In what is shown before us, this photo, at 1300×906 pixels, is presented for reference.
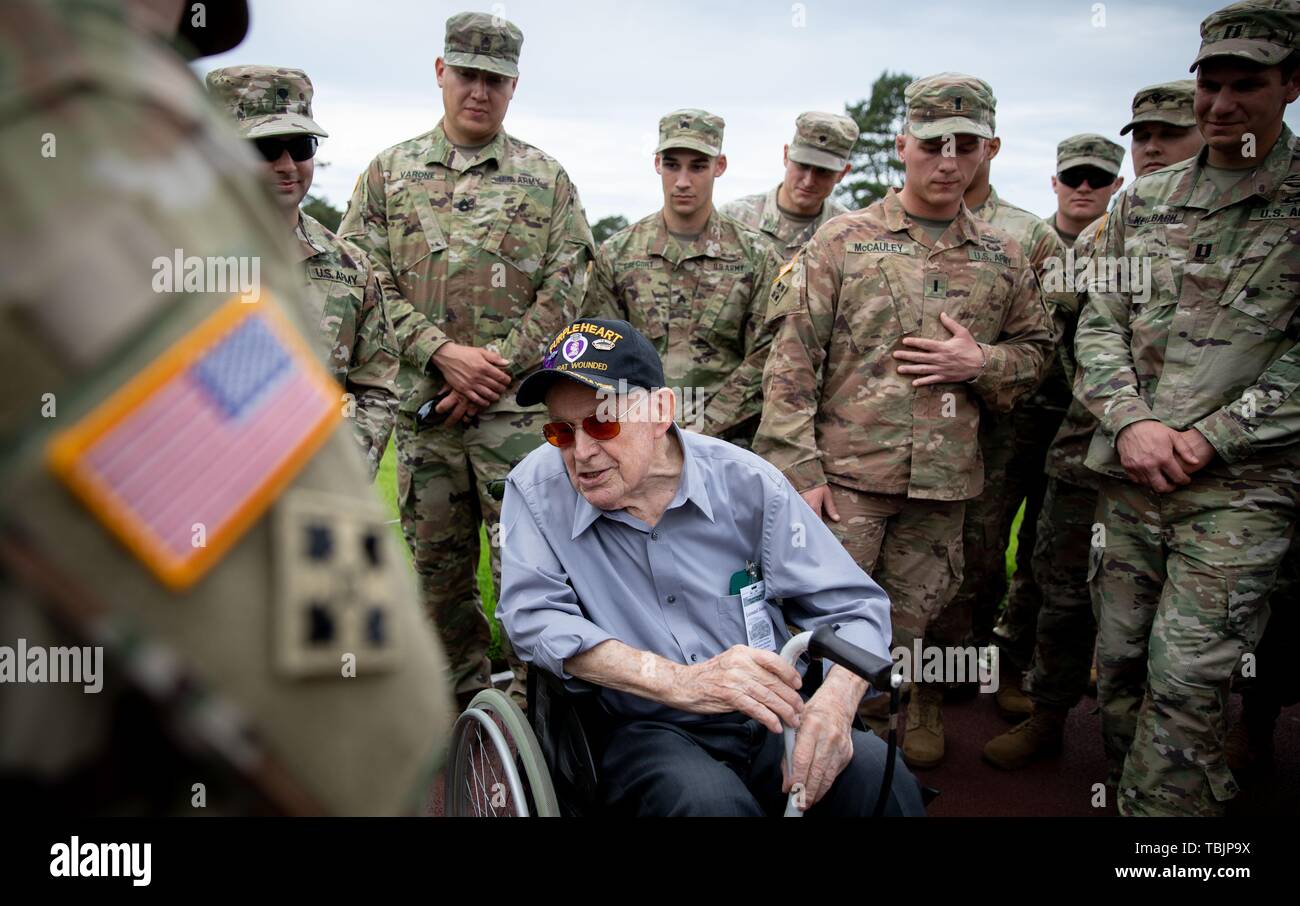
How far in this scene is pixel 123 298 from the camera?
478 mm

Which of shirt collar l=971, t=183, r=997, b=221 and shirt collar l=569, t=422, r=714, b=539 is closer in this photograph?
shirt collar l=569, t=422, r=714, b=539

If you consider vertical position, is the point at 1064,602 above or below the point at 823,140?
below

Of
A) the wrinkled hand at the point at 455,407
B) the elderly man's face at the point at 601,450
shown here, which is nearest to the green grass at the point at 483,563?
the wrinkled hand at the point at 455,407

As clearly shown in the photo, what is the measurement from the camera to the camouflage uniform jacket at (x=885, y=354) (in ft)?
11.0

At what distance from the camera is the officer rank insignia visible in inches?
20.9

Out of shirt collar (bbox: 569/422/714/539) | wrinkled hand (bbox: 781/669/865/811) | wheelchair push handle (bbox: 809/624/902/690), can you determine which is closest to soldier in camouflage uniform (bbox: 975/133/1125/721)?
shirt collar (bbox: 569/422/714/539)

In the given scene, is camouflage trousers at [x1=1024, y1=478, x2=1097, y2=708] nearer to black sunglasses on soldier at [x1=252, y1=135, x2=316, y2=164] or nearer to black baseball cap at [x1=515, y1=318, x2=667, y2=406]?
black baseball cap at [x1=515, y1=318, x2=667, y2=406]

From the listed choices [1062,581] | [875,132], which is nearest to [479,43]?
[1062,581]

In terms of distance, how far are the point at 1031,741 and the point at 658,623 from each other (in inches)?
87.6

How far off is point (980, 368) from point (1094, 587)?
0.84m

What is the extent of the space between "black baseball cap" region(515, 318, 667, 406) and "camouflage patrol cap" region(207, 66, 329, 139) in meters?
1.40

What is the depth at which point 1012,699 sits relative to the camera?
13.6 ft

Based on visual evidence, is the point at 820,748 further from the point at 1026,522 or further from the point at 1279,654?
the point at 1026,522
